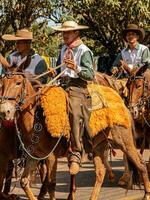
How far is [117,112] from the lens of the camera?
28.7 feet

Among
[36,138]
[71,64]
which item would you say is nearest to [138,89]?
[71,64]

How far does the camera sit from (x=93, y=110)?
8.40m

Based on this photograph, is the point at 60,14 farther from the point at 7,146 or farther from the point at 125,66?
the point at 7,146

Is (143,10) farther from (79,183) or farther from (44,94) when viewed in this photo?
(44,94)

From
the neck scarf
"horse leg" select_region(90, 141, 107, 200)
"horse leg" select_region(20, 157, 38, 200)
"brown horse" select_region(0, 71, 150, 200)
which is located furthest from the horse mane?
"horse leg" select_region(20, 157, 38, 200)

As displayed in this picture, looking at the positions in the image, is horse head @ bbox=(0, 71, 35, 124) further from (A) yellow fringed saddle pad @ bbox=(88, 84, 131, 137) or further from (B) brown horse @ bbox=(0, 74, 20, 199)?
(A) yellow fringed saddle pad @ bbox=(88, 84, 131, 137)

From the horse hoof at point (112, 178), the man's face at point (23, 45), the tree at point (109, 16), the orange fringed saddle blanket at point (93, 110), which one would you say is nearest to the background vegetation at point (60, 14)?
the tree at point (109, 16)

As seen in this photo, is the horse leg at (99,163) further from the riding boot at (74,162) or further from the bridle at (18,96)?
the bridle at (18,96)

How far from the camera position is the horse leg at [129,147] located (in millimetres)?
8859

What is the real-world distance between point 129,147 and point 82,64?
177 cm

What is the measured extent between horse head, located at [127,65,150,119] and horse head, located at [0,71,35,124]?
2454mm

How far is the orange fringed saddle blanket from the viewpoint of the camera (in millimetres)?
7746

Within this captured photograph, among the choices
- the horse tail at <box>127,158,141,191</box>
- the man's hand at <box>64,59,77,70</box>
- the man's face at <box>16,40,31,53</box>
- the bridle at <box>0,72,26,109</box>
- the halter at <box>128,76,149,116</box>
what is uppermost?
the man's face at <box>16,40,31,53</box>

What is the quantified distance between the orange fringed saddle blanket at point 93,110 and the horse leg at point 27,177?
58 cm
